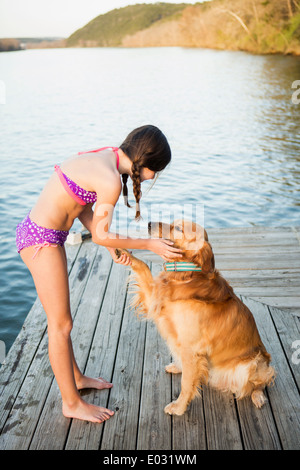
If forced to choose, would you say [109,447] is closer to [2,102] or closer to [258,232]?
[258,232]

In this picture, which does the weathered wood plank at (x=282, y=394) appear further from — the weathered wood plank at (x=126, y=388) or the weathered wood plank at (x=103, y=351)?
the weathered wood plank at (x=103, y=351)

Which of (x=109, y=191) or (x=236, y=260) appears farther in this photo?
(x=236, y=260)

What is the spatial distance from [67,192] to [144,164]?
47 cm

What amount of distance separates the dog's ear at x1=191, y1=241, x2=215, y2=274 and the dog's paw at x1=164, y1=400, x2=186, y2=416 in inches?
34.3

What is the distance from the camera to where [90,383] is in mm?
2848

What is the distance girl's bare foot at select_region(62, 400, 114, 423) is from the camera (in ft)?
8.43

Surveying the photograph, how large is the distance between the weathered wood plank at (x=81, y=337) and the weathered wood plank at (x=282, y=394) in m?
1.31

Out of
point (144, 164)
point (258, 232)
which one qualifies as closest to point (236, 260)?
point (258, 232)

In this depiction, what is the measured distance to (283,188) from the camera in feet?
29.6

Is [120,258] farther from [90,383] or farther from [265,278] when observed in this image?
[265,278]

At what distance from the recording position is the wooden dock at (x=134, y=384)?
247 centimetres

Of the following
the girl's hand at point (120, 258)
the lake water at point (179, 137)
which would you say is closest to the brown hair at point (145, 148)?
the girl's hand at point (120, 258)

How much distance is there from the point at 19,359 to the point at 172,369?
1151mm
